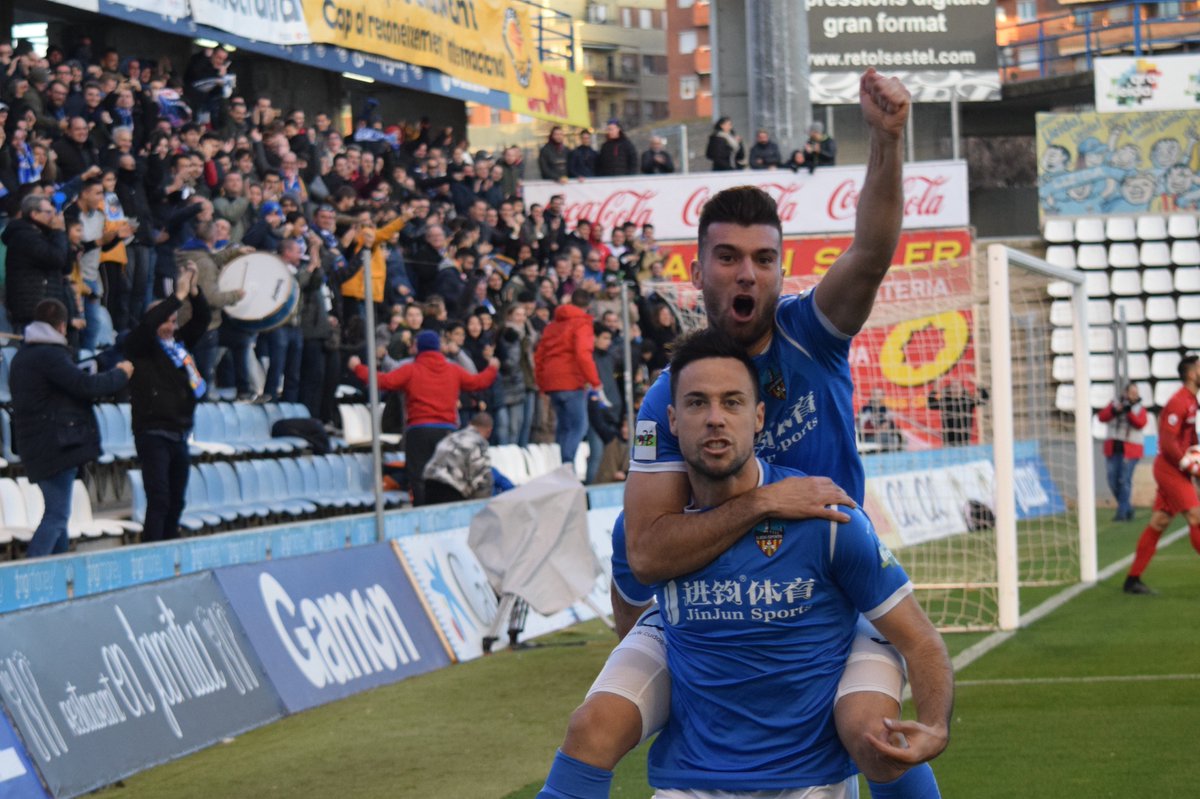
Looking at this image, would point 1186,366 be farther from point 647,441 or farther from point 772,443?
point 647,441

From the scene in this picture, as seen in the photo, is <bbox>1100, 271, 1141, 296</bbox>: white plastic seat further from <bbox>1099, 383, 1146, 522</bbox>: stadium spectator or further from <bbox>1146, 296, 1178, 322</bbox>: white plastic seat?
<bbox>1099, 383, 1146, 522</bbox>: stadium spectator

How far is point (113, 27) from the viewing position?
2458 centimetres

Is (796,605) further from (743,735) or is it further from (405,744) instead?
(405,744)

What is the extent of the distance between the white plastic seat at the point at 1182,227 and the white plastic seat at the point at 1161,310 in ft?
4.72

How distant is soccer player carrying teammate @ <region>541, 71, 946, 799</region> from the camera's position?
4453 mm

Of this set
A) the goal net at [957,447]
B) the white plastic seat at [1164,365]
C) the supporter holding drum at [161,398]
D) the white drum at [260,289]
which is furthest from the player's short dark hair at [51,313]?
the white plastic seat at [1164,365]

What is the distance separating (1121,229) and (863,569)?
36492mm

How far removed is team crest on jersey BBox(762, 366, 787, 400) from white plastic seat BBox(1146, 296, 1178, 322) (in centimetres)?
3581

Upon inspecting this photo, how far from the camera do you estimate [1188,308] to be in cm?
3859

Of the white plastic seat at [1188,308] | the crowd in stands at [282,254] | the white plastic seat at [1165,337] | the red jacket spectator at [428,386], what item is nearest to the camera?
the crowd in stands at [282,254]

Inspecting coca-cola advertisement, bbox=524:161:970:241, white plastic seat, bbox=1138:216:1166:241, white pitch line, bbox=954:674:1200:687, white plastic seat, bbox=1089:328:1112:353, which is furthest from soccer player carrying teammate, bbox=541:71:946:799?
white plastic seat, bbox=1138:216:1166:241

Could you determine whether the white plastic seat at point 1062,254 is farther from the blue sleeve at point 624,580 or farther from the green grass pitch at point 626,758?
the blue sleeve at point 624,580

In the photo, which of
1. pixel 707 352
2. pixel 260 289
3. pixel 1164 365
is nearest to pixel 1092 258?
pixel 1164 365

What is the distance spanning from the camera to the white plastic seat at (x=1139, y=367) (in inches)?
1513
